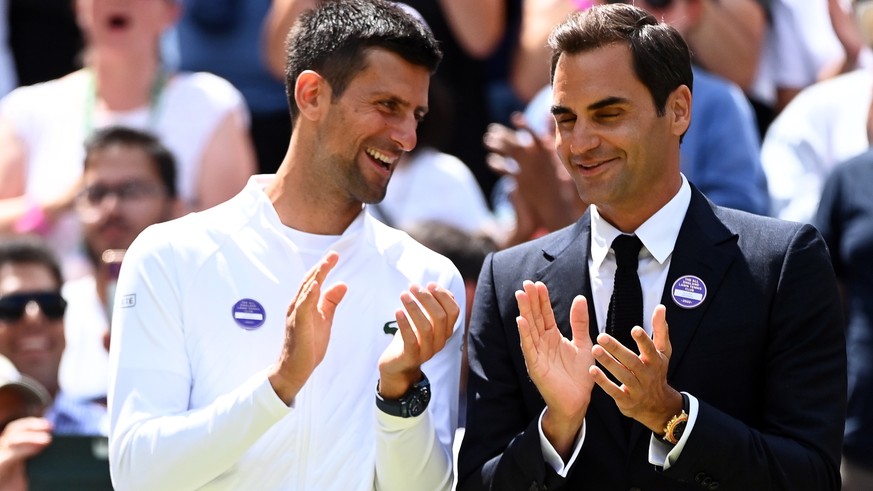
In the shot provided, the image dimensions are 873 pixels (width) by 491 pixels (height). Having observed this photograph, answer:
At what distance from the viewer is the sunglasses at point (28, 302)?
18.9 ft

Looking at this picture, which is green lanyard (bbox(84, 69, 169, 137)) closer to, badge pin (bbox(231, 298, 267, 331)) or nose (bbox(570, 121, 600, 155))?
badge pin (bbox(231, 298, 267, 331))

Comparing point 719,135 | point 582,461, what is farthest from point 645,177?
point 719,135

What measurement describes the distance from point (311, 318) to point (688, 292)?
97cm

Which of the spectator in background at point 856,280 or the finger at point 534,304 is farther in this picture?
the spectator in background at point 856,280

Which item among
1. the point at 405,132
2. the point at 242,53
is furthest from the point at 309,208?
the point at 242,53

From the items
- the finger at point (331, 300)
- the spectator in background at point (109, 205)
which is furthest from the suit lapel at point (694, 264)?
the spectator in background at point (109, 205)

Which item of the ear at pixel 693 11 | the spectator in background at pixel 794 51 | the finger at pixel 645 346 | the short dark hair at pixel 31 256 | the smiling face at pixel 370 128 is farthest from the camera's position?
the spectator in background at pixel 794 51

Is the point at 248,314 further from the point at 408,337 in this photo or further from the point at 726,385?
the point at 726,385

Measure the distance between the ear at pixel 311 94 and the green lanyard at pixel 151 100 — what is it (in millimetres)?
2678

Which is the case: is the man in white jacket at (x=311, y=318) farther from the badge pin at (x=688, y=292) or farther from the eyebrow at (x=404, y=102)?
the badge pin at (x=688, y=292)

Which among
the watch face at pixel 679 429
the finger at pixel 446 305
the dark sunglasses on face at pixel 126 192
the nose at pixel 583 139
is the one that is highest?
the nose at pixel 583 139

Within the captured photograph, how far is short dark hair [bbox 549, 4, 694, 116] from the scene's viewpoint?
366 cm

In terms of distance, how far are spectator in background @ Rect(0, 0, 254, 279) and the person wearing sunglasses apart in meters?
0.47

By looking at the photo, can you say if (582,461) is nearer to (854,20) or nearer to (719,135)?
(719,135)
